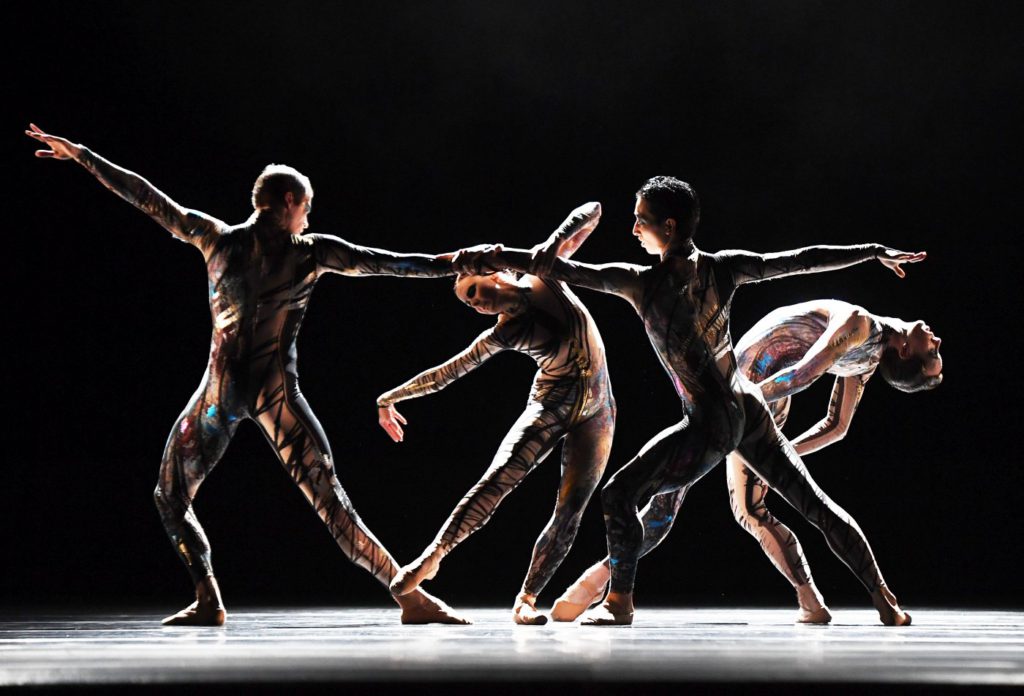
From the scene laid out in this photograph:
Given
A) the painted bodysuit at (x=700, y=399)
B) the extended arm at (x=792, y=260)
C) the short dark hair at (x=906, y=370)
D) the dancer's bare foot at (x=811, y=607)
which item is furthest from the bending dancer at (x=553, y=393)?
the short dark hair at (x=906, y=370)

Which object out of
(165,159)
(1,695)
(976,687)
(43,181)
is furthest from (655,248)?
(43,181)

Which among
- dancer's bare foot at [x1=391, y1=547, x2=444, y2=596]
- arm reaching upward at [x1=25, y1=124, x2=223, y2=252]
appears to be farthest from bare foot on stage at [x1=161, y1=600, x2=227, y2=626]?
arm reaching upward at [x1=25, y1=124, x2=223, y2=252]

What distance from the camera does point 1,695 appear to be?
97.7 inches

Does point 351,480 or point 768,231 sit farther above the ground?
point 768,231

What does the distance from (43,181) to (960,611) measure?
517cm

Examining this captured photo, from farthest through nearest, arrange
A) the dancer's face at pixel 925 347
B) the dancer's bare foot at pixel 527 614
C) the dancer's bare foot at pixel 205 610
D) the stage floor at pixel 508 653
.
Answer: the dancer's face at pixel 925 347
the dancer's bare foot at pixel 527 614
the dancer's bare foot at pixel 205 610
the stage floor at pixel 508 653

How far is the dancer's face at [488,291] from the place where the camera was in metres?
4.59

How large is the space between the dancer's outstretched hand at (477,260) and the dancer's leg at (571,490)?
0.82m

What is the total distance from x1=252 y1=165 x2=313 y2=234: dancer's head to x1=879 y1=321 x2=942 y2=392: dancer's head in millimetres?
2516

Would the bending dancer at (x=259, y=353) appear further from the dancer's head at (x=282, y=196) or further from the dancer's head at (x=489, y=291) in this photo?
the dancer's head at (x=489, y=291)

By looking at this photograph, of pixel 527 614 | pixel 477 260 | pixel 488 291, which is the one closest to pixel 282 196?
pixel 477 260

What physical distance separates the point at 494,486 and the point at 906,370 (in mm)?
1863

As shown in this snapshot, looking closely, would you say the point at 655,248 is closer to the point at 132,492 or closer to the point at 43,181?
the point at 132,492

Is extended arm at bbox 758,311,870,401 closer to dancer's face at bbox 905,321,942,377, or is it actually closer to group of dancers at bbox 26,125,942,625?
group of dancers at bbox 26,125,942,625
